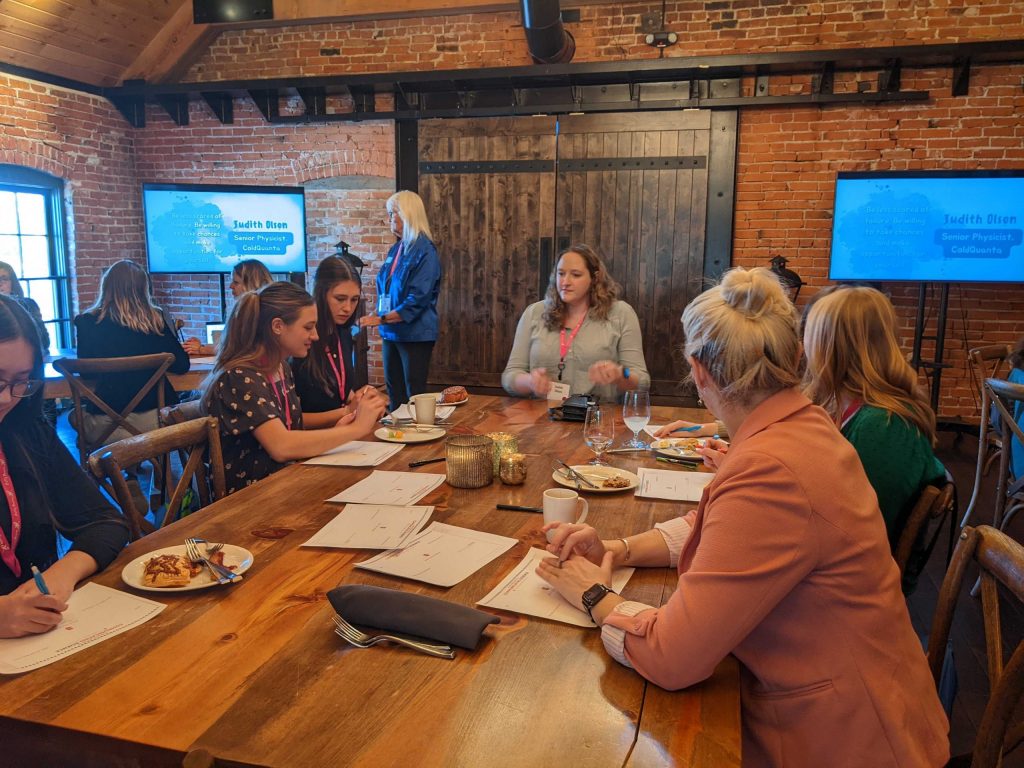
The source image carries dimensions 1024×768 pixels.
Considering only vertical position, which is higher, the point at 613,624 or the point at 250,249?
the point at 250,249

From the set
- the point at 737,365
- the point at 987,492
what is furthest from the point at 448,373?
the point at 737,365

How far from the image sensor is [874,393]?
74.7 inches

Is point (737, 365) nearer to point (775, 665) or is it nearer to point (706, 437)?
point (775, 665)

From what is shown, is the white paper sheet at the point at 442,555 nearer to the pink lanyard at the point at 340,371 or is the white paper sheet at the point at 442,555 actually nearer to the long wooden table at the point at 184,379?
the pink lanyard at the point at 340,371

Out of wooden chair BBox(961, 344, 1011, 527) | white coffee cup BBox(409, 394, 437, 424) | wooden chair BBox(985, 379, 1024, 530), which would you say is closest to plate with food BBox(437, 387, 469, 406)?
white coffee cup BBox(409, 394, 437, 424)

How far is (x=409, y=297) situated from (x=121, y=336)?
5.92ft

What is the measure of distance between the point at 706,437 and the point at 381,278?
3350 mm

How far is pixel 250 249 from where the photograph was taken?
6.53 m

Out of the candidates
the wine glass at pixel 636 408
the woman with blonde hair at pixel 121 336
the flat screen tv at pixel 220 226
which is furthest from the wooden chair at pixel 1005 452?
the flat screen tv at pixel 220 226

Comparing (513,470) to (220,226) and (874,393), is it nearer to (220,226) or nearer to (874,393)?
(874,393)

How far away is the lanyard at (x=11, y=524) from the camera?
159 cm

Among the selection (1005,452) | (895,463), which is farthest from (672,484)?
(1005,452)

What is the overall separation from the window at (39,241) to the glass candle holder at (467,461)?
5543 mm

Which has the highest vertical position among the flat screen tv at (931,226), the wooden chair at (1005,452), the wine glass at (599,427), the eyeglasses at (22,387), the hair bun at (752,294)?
the flat screen tv at (931,226)
